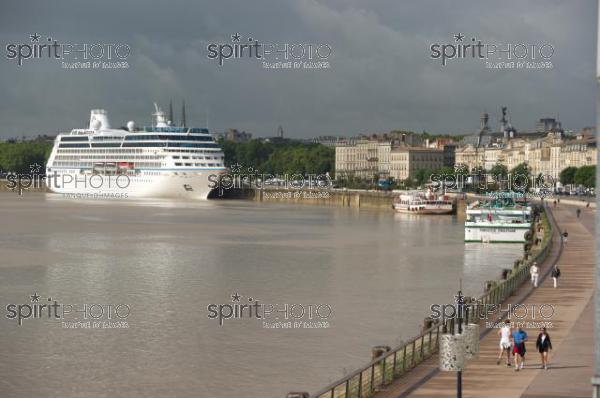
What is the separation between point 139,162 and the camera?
433 feet

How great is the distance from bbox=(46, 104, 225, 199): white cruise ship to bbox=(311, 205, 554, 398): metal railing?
101 metres

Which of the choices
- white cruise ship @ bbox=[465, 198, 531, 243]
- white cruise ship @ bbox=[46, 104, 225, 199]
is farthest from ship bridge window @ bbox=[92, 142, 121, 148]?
white cruise ship @ bbox=[465, 198, 531, 243]

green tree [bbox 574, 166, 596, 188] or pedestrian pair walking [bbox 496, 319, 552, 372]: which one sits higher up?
green tree [bbox 574, 166, 596, 188]

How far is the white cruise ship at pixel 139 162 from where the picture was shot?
127000mm

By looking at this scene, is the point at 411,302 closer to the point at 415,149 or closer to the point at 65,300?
the point at 65,300

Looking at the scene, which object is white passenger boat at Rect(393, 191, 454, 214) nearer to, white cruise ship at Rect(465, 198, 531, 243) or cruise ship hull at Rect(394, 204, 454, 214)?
cruise ship hull at Rect(394, 204, 454, 214)

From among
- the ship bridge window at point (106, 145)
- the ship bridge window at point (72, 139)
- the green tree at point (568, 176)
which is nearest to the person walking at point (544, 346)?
the green tree at point (568, 176)

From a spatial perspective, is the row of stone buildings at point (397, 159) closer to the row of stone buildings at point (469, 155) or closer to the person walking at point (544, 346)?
the row of stone buildings at point (469, 155)

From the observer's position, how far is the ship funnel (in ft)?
521

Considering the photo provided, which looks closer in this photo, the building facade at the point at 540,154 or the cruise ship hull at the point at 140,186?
the cruise ship hull at the point at 140,186

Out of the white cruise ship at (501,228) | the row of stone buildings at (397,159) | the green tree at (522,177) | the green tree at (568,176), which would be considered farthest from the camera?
the row of stone buildings at (397,159)

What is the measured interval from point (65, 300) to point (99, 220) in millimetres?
50544

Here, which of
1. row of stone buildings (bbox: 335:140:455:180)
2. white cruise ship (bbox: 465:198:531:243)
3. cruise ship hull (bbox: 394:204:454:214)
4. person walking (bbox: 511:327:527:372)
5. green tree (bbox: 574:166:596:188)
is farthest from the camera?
row of stone buildings (bbox: 335:140:455:180)

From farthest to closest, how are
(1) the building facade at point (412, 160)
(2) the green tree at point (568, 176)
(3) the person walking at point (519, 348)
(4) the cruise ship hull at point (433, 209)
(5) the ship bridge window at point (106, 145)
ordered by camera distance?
1. (1) the building facade at point (412, 160)
2. (5) the ship bridge window at point (106, 145)
3. (2) the green tree at point (568, 176)
4. (4) the cruise ship hull at point (433, 209)
5. (3) the person walking at point (519, 348)
